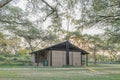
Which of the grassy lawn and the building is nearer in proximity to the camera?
the grassy lawn

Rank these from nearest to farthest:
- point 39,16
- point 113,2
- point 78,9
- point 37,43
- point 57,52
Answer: point 78,9 < point 39,16 < point 113,2 < point 57,52 < point 37,43

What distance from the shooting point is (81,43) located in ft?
178

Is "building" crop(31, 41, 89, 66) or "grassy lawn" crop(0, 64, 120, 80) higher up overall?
"building" crop(31, 41, 89, 66)

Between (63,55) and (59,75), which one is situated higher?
(63,55)

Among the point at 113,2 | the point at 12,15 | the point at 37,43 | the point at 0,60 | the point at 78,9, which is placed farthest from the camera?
the point at 37,43

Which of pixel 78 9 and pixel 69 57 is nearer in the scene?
pixel 78 9

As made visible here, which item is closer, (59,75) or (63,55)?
(59,75)

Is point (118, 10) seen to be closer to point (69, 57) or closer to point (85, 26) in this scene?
point (85, 26)

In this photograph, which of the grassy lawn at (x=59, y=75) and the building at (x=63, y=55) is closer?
the grassy lawn at (x=59, y=75)

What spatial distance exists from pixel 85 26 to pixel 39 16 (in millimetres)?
7813

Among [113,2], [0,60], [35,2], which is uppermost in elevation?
[113,2]

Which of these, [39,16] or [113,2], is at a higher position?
[113,2]

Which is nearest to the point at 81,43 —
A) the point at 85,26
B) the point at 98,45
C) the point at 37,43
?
the point at 98,45

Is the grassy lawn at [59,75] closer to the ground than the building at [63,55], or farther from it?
closer to the ground
